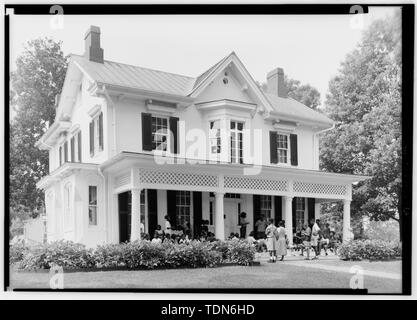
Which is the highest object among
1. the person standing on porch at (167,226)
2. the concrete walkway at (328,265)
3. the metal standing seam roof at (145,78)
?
the metal standing seam roof at (145,78)

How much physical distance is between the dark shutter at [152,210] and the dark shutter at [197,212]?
0.81 m

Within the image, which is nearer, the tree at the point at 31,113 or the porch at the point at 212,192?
the tree at the point at 31,113

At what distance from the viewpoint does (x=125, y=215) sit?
1102cm

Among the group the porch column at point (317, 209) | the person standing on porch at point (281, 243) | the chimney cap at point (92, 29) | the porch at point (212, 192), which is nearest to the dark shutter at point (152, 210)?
the porch at point (212, 192)

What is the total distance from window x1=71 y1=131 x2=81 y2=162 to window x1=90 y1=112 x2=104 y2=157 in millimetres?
253

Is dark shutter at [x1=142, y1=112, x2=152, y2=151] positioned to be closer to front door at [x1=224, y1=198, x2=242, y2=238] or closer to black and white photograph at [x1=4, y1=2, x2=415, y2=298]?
black and white photograph at [x1=4, y1=2, x2=415, y2=298]

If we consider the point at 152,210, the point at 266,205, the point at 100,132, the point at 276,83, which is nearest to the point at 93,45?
the point at 100,132

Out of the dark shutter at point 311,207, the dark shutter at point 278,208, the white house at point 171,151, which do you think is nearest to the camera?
the white house at point 171,151

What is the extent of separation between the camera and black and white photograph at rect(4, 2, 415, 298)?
30.3ft

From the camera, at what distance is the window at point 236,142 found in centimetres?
1123

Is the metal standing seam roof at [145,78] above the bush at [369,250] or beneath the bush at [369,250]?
above

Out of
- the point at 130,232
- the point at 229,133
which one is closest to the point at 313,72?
the point at 229,133

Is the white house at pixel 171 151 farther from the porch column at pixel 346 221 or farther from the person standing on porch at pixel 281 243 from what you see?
the person standing on porch at pixel 281 243

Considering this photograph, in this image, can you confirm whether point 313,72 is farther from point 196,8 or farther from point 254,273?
point 254,273
